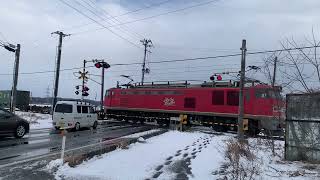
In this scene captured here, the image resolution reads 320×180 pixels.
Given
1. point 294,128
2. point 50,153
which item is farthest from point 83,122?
point 294,128

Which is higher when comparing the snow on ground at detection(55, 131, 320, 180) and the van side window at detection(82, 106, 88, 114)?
the van side window at detection(82, 106, 88, 114)

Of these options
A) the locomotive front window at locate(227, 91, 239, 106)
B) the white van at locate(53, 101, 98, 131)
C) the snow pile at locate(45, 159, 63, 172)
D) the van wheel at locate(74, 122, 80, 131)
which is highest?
the locomotive front window at locate(227, 91, 239, 106)

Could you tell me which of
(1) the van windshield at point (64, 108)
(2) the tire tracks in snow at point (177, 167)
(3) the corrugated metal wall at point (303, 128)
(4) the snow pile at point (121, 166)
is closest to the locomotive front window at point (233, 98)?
(1) the van windshield at point (64, 108)

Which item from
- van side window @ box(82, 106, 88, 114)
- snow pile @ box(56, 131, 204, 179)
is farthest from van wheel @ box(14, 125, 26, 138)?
van side window @ box(82, 106, 88, 114)

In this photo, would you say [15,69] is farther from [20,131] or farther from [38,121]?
[20,131]

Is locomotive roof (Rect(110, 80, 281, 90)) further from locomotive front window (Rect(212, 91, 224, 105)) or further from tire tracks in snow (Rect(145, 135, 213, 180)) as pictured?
tire tracks in snow (Rect(145, 135, 213, 180))

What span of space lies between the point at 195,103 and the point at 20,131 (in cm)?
1910

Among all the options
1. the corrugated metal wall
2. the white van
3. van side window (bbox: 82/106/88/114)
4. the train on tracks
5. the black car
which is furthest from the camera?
the train on tracks

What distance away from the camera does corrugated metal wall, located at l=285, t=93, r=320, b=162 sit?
13.0 meters

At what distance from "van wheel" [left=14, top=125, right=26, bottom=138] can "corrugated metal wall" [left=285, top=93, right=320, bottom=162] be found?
12993mm

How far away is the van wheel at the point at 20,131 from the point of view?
20.8 m

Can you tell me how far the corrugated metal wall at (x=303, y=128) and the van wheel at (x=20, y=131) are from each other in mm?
12993

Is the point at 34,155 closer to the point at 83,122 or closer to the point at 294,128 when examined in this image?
the point at 294,128

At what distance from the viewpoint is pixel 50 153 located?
15.4 metres
